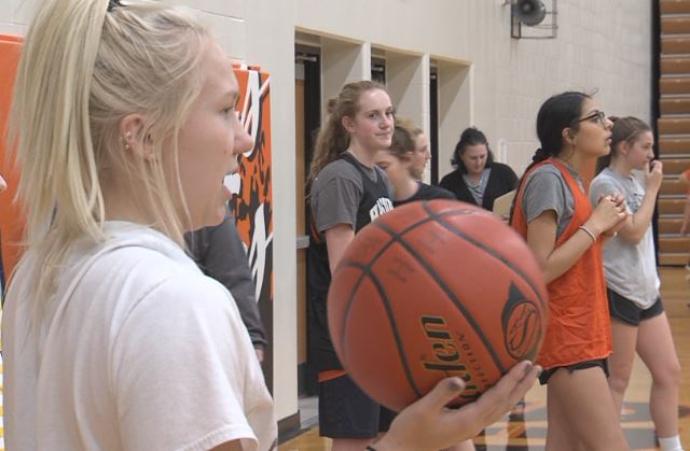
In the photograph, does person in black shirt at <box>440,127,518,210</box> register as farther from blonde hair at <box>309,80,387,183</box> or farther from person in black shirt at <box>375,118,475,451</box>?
blonde hair at <box>309,80,387,183</box>

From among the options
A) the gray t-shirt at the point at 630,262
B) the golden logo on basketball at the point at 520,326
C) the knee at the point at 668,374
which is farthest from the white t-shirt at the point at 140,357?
the knee at the point at 668,374

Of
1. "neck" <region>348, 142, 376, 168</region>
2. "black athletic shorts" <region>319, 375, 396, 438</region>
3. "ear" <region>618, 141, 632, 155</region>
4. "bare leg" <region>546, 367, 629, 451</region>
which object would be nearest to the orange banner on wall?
"black athletic shorts" <region>319, 375, 396, 438</region>

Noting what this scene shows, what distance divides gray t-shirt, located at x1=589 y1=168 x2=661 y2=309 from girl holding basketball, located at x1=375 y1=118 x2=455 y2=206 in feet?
2.60

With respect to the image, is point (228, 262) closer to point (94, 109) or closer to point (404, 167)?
point (404, 167)

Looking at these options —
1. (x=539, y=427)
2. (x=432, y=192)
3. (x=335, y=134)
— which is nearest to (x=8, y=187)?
(x=335, y=134)

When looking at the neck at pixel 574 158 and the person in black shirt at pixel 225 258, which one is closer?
the person in black shirt at pixel 225 258

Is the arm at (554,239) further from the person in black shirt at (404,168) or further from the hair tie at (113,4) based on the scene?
the hair tie at (113,4)

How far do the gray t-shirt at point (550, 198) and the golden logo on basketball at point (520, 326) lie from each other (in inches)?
94.3

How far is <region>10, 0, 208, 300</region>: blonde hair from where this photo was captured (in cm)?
133

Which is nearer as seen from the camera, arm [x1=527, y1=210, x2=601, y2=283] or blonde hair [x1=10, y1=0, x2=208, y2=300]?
blonde hair [x1=10, y1=0, x2=208, y2=300]

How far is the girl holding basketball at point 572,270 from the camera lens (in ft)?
13.6

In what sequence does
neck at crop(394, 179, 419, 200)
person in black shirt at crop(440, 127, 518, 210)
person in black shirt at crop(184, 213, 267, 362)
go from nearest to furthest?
person in black shirt at crop(184, 213, 267, 362)
neck at crop(394, 179, 419, 200)
person in black shirt at crop(440, 127, 518, 210)

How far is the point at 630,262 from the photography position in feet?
18.3

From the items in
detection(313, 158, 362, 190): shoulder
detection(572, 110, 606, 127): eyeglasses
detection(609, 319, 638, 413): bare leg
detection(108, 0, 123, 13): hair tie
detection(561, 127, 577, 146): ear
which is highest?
detection(108, 0, 123, 13): hair tie
